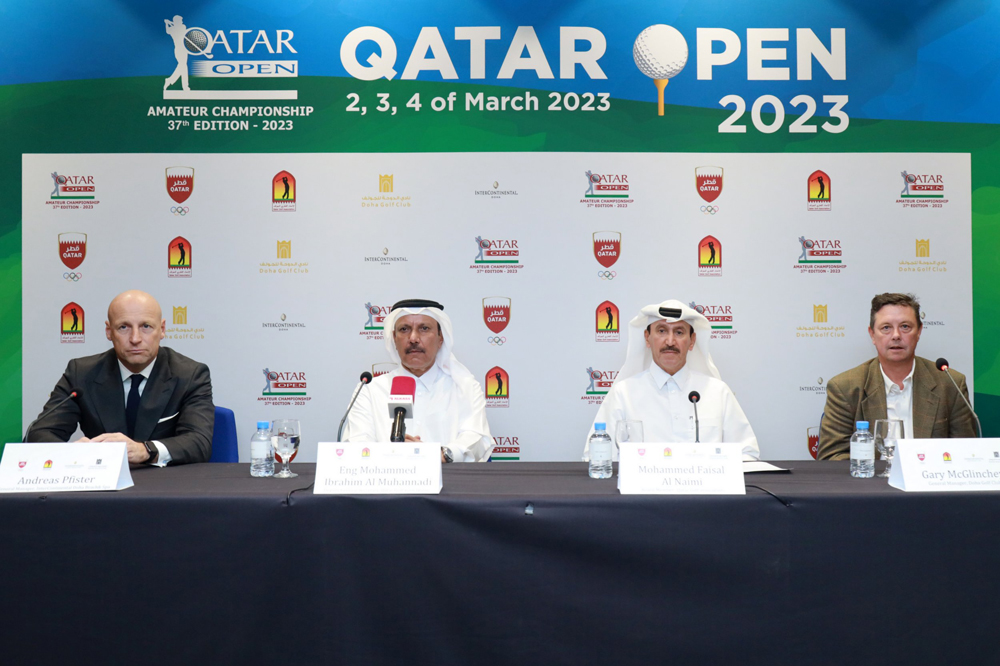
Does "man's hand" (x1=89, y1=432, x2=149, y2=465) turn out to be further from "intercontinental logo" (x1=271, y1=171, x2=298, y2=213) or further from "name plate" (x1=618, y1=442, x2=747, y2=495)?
"intercontinental logo" (x1=271, y1=171, x2=298, y2=213)

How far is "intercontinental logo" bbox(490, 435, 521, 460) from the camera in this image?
3.71m

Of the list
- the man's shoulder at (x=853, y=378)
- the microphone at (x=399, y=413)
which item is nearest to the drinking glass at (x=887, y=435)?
the man's shoulder at (x=853, y=378)

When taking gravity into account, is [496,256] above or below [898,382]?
above

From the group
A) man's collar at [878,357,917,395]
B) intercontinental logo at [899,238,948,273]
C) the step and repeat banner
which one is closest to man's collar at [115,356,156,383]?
the step and repeat banner

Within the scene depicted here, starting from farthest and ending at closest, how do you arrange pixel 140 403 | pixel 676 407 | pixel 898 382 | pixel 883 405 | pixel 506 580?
pixel 676 407 → pixel 898 382 → pixel 883 405 → pixel 140 403 → pixel 506 580

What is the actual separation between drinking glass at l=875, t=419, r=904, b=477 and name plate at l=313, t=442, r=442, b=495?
49.2 inches

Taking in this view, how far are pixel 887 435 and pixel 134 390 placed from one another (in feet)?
8.38

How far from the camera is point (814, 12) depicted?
3.65 m

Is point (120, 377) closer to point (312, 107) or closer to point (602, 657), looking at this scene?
point (312, 107)

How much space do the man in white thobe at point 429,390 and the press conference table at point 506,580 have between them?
1.49 metres

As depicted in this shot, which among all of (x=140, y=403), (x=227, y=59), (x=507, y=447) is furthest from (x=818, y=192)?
(x=140, y=403)

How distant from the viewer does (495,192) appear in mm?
3674

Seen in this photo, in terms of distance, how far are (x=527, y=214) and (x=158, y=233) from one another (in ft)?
6.38

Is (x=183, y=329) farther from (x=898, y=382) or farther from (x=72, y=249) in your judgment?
(x=898, y=382)
